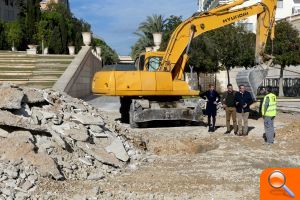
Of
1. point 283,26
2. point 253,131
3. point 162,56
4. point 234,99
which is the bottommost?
point 253,131

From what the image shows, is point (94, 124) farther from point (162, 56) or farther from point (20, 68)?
point (20, 68)

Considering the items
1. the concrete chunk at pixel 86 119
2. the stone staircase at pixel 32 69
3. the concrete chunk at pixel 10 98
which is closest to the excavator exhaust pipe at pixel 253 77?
the concrete chunk at pixel 86 119

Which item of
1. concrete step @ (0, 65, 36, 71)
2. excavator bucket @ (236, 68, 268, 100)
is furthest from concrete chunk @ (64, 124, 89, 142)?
concrete step @ (0, 65, 36, 71)

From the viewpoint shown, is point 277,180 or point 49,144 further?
point 49,144

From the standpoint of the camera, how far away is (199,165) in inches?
381

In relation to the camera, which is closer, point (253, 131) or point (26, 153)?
point (26, 153)

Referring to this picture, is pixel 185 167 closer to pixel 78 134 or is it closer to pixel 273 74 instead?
pixel 78 134

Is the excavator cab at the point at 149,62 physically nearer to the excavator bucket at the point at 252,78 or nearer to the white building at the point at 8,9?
the excavator bucket at the point at 252,78

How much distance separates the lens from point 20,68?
1143 inches

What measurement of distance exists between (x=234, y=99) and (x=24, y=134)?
23.2ft

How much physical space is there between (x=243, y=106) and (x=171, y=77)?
11.2 ft

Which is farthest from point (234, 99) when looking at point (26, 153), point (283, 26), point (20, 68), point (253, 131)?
point (283, 26)

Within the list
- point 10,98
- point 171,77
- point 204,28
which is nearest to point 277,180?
point 10,98

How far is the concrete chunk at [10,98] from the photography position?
9812mm
